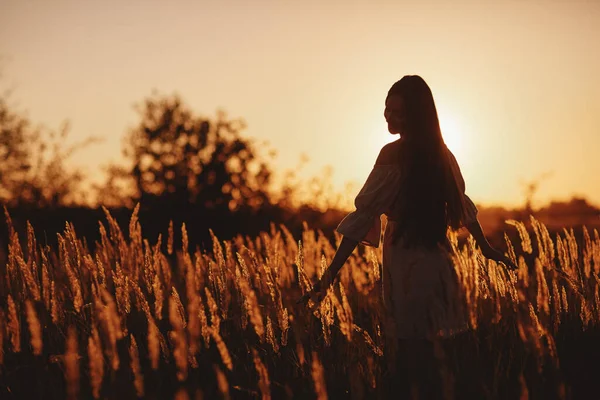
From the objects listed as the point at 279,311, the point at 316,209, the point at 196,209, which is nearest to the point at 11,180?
the point at 196,209

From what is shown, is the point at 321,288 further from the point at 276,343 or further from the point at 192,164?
the point at 192,164

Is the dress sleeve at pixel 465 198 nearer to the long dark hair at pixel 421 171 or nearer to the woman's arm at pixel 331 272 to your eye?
the long dark hair at pixel 421 171

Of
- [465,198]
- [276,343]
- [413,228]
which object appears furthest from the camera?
[465,198]

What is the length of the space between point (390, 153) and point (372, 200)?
22 centimetres

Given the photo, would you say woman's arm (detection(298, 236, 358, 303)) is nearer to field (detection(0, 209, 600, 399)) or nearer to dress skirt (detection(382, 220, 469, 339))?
field (detection(0, 209, 600, 399))

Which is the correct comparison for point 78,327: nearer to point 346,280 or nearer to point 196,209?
point 346,280

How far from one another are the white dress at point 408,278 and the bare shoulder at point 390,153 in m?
0.03

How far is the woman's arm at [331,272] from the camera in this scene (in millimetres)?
2863

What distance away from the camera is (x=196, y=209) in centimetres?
1856

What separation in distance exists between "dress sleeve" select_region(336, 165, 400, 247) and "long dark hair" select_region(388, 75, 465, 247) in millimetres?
49

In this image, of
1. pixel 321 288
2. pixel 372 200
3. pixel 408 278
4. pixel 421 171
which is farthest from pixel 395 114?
pixel 321 288

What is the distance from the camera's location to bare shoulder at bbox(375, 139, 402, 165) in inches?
116

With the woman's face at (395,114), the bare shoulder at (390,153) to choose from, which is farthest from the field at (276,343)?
the woman's face at (395,114)

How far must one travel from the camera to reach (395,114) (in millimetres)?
2971
